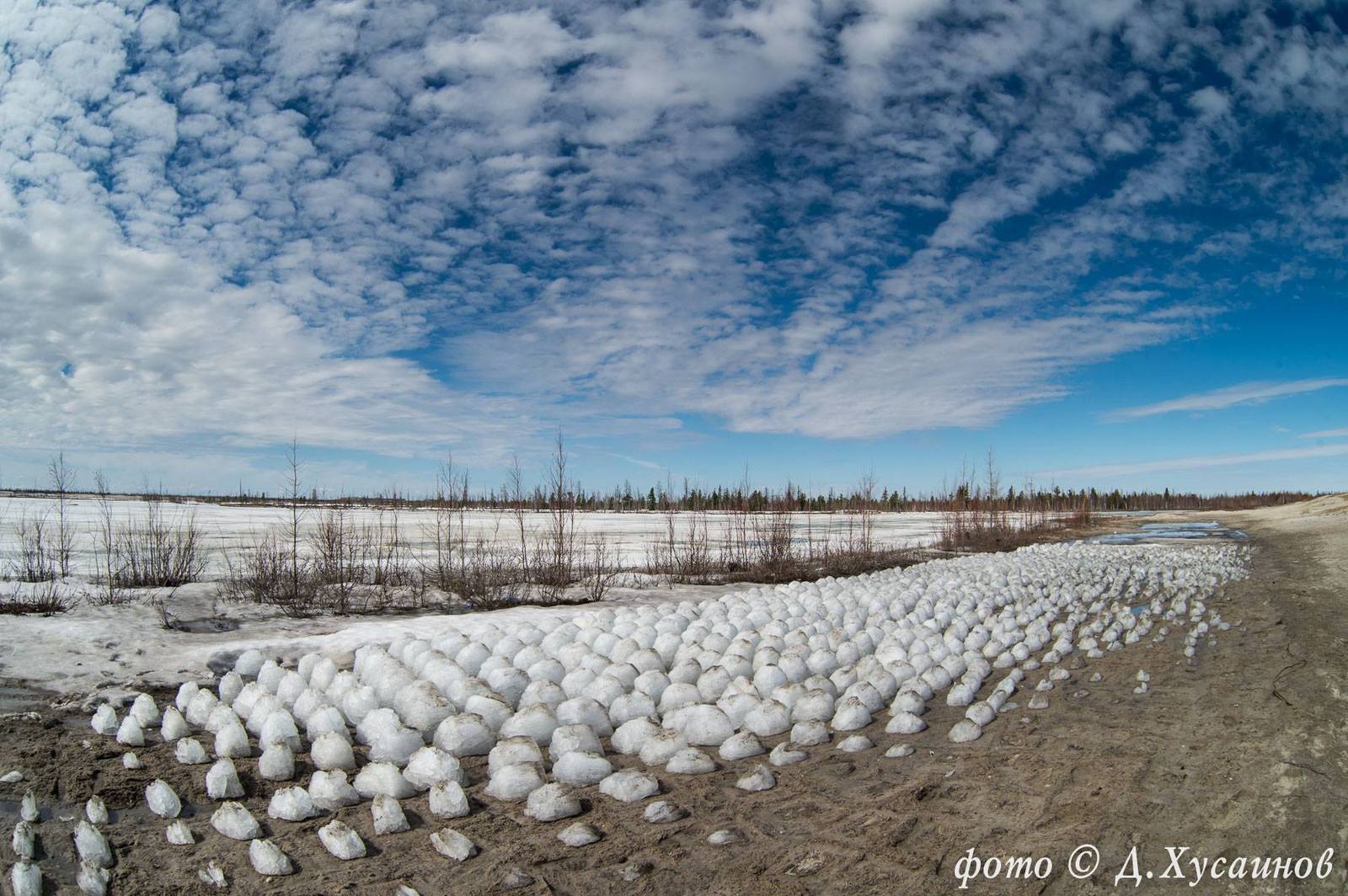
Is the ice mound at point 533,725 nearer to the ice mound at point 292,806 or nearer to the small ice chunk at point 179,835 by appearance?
the ice mound at point 292,806

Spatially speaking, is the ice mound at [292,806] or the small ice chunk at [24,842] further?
the ice mound at [292,806]

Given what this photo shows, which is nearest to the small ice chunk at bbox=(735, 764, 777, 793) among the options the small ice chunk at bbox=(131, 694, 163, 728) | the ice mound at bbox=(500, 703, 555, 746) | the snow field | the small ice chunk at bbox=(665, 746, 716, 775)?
the snow field

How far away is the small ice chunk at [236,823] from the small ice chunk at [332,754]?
504 millimetres

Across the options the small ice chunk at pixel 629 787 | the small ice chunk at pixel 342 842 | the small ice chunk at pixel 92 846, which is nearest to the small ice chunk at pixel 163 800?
the small ice chunk at pixel 92 846

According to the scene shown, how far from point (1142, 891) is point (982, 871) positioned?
419 mm

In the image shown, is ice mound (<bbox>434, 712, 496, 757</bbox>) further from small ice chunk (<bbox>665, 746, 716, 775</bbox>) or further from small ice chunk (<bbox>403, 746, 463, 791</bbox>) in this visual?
small ice chunk (<bbox>665, 746, 716, 775</bbox>)

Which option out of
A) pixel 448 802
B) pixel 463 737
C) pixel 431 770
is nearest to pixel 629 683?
pixel 463 737

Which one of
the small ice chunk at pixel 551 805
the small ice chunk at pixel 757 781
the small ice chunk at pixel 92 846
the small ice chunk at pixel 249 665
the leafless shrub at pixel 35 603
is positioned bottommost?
the small ice chunk at pixel 757 781

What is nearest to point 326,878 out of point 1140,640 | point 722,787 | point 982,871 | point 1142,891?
point 722,787

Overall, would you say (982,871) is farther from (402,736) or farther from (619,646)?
(619,646)

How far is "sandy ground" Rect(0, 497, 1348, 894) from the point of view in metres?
2.16

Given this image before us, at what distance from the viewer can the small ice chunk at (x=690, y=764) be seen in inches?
119

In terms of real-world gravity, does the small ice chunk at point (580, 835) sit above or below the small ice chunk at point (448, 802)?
below

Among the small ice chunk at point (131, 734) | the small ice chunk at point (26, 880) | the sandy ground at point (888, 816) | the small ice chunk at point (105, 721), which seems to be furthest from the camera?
the small ice chunk at point (105, 721)
